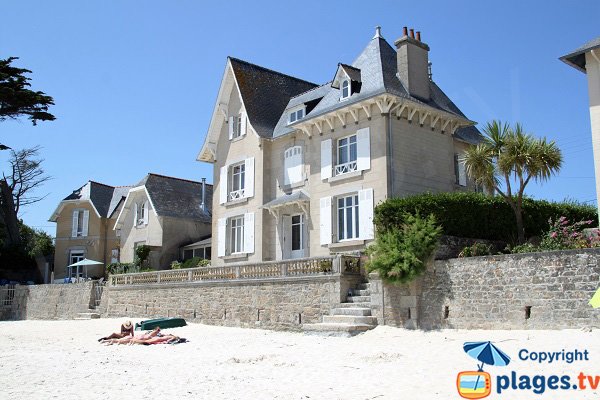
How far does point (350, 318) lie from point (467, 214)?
475 centimetres

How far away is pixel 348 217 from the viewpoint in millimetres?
21000

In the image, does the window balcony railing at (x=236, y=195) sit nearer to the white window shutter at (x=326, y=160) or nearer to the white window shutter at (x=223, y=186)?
the white window shutter at (x=223, y=186)

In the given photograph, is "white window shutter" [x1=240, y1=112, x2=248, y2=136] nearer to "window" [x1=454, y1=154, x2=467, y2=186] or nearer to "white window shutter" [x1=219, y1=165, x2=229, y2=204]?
"white window shutter" [x1=219, y1=165, x2=229, y2=204]

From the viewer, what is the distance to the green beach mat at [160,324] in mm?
18797

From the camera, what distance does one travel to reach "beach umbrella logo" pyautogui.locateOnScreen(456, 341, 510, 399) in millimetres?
8758

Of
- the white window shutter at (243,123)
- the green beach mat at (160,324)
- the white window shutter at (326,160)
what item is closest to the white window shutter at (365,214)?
the white window shutter at (326,160)

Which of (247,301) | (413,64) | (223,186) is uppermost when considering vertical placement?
(413,64)

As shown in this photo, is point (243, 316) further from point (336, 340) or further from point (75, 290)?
point (75, 290)

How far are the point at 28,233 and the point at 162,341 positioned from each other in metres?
36.4

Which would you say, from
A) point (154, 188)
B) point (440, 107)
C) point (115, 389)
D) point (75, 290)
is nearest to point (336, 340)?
point (115, 389)

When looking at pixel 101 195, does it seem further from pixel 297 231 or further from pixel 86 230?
pixel 297 231

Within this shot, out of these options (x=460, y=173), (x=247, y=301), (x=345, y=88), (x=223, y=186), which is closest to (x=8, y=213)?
(x=223, y=186)

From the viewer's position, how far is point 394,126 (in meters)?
20.4

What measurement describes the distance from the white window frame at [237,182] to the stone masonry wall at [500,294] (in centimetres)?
1135
